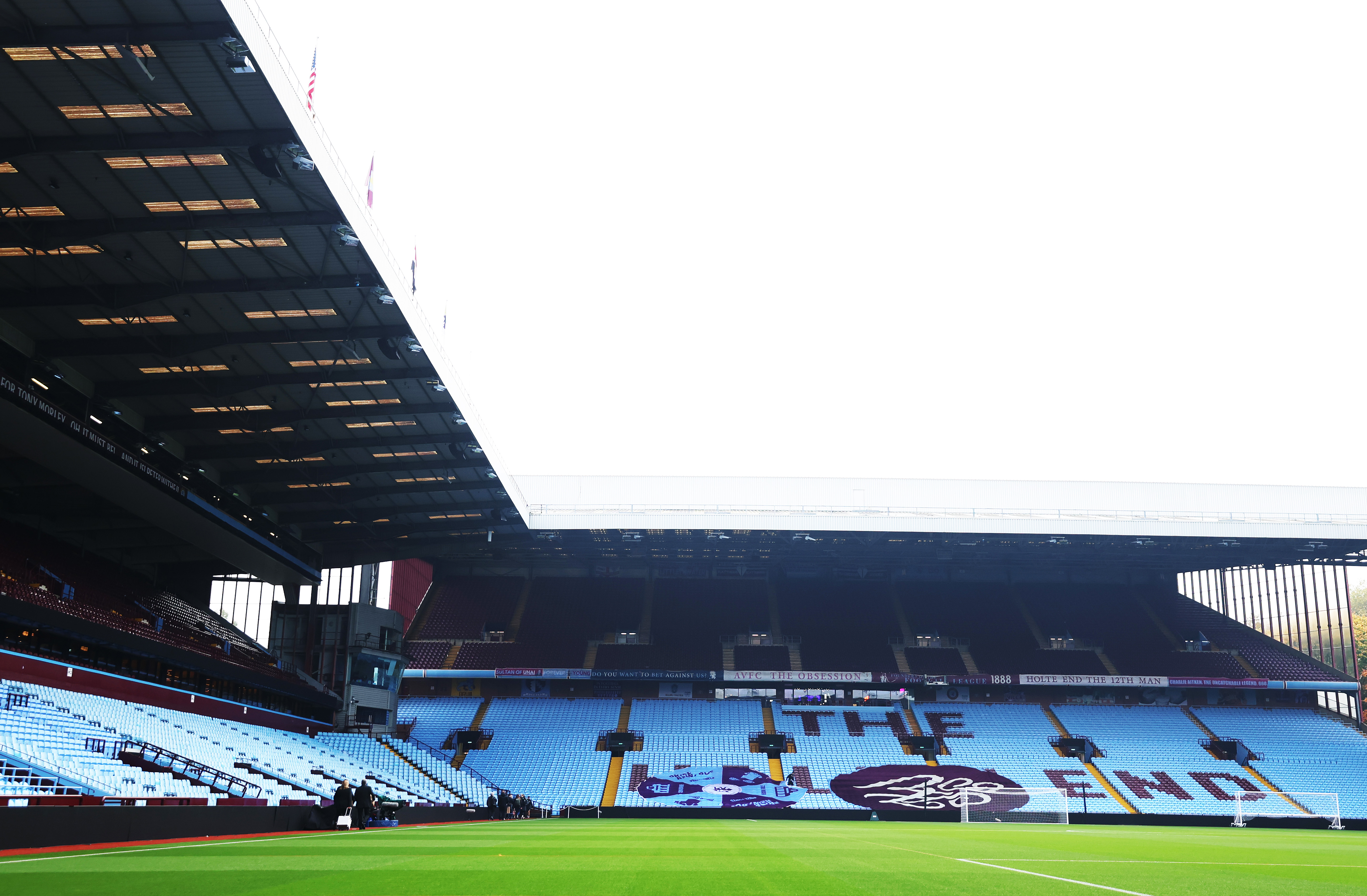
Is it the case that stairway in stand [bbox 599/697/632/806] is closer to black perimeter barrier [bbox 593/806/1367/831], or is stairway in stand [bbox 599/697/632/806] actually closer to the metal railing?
black perimeter barrier [bbox 593/806/1367/831]

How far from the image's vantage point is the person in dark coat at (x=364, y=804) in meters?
26.8

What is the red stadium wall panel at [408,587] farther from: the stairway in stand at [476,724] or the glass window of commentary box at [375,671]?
the stairway in stand at [476,724]

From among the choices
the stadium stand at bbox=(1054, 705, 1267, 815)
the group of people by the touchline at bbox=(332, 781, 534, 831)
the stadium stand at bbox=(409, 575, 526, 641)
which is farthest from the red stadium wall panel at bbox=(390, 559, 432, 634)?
the stadium stand at bbox=(1054, 705, 1267, 815)

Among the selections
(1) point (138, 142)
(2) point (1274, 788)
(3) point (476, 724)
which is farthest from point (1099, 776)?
(1) point (138, 142)

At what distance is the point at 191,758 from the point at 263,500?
17139 millimetres

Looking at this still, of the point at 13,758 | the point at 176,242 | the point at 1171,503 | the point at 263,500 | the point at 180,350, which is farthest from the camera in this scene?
the point at 1171,503

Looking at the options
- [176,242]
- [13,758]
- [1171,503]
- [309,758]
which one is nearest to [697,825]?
[309,758]

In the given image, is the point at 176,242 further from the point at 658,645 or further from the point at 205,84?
the point at 658,645

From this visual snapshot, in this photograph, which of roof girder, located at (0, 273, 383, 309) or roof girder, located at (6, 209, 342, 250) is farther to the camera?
roof girder, located at (0, 273, 383, 309)

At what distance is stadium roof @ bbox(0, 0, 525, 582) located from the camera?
1781 centimetres

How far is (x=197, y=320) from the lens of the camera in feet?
91.3

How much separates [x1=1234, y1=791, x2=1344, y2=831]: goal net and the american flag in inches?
1756

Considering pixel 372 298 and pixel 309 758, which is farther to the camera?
pixel 309 758

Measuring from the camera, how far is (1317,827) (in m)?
44.5
